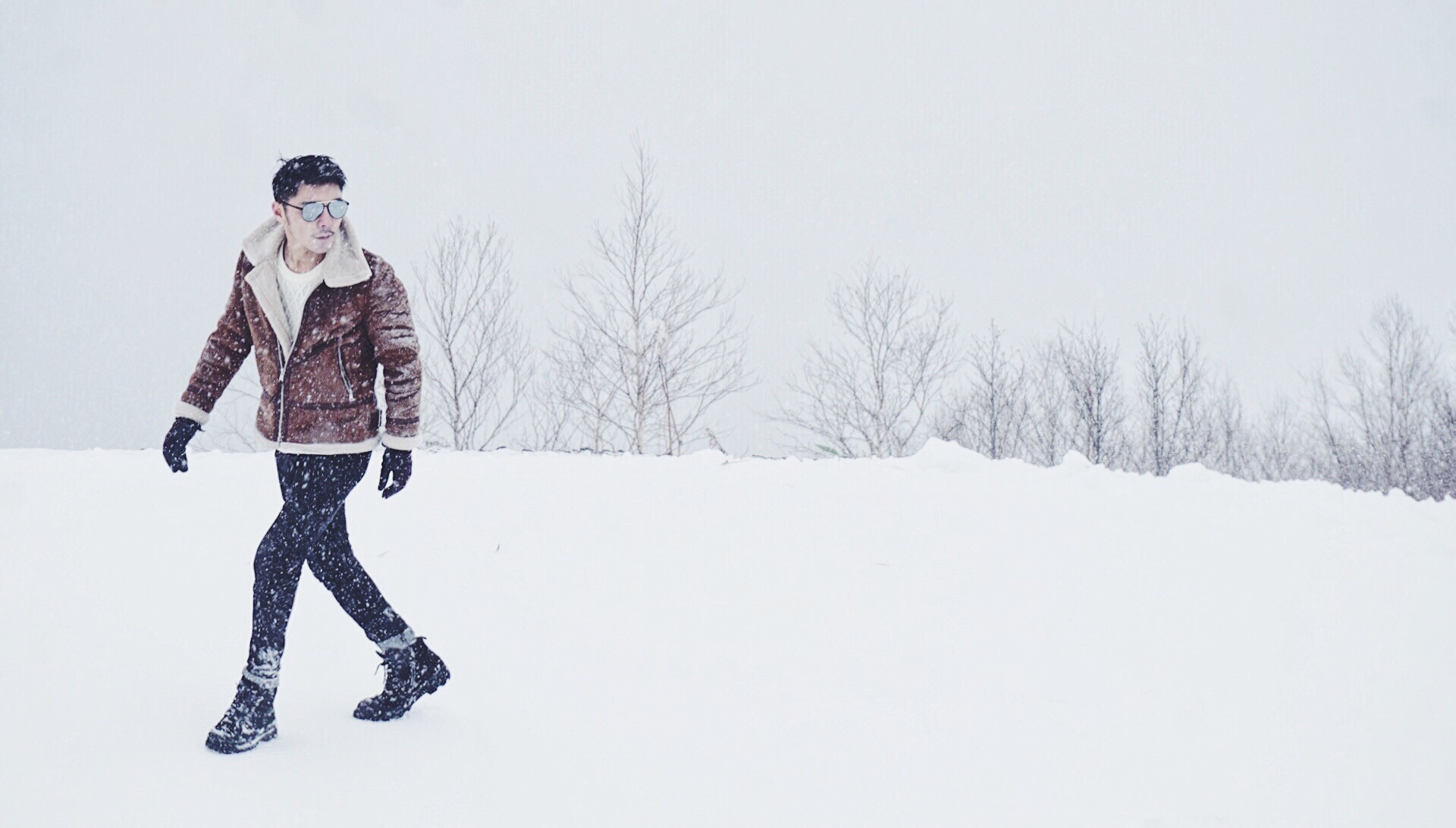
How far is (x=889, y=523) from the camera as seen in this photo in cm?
481

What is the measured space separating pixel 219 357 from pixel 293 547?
2.27ft

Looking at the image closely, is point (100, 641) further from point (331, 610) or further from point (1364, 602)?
point (1364, 602)

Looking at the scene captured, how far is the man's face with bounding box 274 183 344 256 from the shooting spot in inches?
98.0

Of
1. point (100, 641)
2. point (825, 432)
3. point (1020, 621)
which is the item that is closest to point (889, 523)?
point (1020, 621)

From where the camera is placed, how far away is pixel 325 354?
2490 millimetres

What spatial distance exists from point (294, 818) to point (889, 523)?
349cm

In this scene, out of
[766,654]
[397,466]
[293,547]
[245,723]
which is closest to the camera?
[245,723]

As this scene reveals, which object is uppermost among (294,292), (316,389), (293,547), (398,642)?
(294,292)

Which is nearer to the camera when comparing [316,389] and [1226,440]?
[316,389]

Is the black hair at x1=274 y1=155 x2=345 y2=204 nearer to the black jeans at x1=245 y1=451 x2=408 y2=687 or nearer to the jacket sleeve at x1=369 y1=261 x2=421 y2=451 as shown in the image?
the jacket sleeve at x1=369 y1=261 x2=421 y2=451

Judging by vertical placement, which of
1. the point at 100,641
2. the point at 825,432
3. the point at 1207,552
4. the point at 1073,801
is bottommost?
the point at 1073,801

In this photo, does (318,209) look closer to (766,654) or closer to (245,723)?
(245,723)

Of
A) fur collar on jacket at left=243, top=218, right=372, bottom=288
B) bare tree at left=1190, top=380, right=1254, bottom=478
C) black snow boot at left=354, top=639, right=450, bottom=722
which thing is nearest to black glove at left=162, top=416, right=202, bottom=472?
fur collar on jacket at left=243, top=218, right=372, bottom=288

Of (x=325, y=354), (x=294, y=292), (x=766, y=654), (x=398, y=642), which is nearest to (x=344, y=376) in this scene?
(x=325, y=354)
